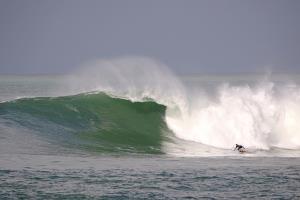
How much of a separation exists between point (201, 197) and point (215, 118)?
50.8 ft

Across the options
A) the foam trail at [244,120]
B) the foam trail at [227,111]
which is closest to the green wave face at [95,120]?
the foam trail at [227,111]

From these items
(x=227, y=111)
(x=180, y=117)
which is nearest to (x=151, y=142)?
(x=180, y=117)

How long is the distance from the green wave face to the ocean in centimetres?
5

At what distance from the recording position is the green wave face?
25.2 m

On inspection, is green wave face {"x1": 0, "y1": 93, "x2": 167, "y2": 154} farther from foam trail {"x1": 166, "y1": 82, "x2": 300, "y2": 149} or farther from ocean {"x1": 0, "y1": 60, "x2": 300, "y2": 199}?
foam trail {"x1": 166, "y1": 82, "x2": 300, "y2": 149}

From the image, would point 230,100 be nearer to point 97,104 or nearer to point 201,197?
point 97,104

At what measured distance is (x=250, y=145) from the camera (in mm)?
27844

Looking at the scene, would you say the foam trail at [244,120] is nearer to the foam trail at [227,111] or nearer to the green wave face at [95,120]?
the foam trail at [227,111]

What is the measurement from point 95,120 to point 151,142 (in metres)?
3.59

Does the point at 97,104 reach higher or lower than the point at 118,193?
higher

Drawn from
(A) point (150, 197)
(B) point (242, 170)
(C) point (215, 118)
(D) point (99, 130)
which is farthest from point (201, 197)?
(C) point (215, 118)

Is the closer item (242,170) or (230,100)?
(242,170)

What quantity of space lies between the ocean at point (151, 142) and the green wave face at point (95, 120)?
0.05 metres

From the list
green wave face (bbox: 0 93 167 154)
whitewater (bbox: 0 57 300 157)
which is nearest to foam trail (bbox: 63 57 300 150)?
whitewater (bbox: 0 57 300 157)
